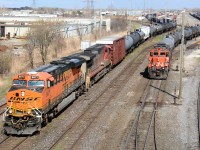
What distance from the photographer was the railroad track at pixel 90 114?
19.5m

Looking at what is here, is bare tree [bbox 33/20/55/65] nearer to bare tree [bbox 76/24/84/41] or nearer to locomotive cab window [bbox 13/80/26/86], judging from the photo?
bare tree [bbox 76/24/84/41]

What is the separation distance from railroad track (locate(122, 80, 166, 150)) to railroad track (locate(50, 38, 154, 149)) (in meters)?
2.57

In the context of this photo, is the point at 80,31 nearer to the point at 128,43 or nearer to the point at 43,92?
the point at 128,43

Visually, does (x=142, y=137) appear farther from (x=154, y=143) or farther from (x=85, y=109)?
(x=85, y=109)

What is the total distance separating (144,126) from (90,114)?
13.9ft

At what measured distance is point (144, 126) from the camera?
2194cm

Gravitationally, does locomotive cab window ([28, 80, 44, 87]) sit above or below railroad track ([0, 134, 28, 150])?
above

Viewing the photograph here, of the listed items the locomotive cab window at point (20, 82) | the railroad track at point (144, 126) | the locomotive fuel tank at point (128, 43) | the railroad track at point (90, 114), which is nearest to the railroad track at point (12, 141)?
the railroad track at point (90, 114)

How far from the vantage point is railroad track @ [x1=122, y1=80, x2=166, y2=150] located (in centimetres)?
1891

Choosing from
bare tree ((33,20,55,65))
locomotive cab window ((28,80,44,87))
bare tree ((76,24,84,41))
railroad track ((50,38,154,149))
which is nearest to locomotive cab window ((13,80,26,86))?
locomotive cab window ((28,80,44,87))

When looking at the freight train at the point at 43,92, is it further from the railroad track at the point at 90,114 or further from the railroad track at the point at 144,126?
the railroad track at the point at 144,126

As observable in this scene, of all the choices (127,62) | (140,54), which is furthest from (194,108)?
(140,54)

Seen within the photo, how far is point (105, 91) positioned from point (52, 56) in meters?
24.6

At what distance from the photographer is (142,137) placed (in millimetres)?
19953
